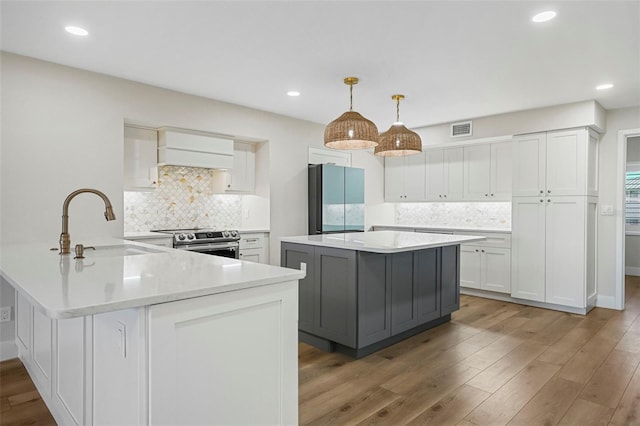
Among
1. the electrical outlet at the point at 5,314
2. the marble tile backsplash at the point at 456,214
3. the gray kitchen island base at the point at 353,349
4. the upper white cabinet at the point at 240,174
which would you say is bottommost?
the gray kitchen island base at the point at 353,349

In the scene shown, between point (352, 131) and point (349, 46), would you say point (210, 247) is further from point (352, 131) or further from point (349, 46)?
point (349, 46)

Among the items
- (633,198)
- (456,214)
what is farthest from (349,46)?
(633,198)

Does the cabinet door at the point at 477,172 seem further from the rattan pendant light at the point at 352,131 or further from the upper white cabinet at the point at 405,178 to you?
the rattan pendant light at the point at 352,131

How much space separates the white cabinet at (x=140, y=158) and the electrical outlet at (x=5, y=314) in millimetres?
1491

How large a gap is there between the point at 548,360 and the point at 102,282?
327 centimetres

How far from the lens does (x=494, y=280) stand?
5.27 metres

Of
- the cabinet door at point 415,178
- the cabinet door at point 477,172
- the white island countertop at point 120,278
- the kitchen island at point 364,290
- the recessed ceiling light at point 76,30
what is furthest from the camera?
the cabinet door at point 415,178

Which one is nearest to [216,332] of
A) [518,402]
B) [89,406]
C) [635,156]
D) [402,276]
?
[89,406]

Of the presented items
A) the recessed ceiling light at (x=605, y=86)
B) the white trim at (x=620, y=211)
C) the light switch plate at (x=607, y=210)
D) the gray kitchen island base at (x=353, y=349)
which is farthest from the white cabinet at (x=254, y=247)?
the white trim at (x=620, y=211)

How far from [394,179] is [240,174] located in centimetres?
283

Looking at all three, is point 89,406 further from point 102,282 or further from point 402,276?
point 402,276

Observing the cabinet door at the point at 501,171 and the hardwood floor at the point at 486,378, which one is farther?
the cabinet door at the point at 501,171

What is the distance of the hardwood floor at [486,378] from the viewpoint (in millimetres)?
2312

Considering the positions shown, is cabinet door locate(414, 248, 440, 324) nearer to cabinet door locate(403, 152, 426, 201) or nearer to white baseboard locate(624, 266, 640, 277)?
cabinet door locate(403, 152, 426, 201)
